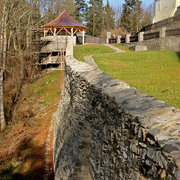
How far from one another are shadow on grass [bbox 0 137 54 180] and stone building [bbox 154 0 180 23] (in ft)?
78.4

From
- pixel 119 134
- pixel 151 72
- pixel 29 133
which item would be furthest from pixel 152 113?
pixel 29 133

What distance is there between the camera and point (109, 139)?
3721 mm

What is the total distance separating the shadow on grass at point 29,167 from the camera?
9.24 metres

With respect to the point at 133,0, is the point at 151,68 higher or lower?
lower

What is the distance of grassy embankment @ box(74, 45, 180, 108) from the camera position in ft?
24.6

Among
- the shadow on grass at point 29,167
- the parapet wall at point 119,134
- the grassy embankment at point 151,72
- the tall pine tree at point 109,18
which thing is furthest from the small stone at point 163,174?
the tall pine tree at point 109,18

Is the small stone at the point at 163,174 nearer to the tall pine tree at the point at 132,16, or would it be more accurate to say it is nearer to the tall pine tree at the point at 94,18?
the tall pine tree at the point at 132,16

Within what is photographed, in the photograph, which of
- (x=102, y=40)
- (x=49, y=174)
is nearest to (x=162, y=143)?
(x=49, y=174)

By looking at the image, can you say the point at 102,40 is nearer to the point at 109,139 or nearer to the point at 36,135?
the point at 36,135

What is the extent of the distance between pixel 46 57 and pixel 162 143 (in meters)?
22.6

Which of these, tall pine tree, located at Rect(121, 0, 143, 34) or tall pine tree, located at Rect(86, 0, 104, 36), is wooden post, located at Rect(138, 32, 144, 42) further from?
tall pine tree, located at Rect(86, 0, 104, 36)

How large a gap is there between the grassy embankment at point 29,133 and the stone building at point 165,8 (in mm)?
17606

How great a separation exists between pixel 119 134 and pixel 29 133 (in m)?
10.1

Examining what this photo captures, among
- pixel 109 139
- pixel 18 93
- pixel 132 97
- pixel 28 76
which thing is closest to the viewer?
pixel 132 97
